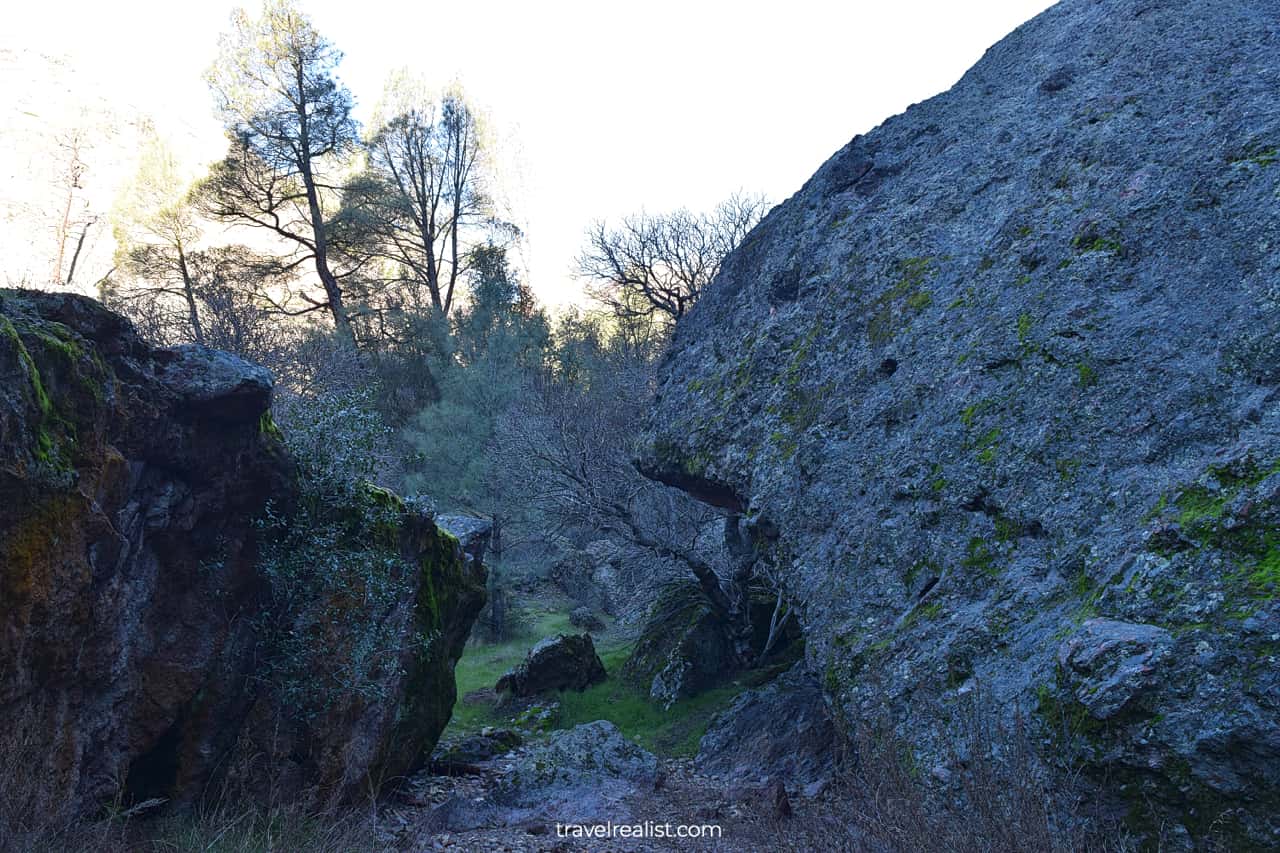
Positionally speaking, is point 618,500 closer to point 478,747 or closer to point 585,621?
point 478,747

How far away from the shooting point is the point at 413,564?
26.1 ft

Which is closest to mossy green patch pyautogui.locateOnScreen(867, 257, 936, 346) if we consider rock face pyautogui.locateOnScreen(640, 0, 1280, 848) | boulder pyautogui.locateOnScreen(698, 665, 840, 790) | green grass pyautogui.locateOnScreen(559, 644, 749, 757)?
rock face pyautogui.locateOnScreen(640, 0, 1280, 848)

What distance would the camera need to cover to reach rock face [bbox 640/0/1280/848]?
11.0ft

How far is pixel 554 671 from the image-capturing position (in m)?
12.5

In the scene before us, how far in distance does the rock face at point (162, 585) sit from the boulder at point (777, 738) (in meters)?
3.39

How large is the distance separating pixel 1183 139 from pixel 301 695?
7746mm

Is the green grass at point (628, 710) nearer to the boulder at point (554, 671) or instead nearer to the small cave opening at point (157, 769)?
the boulder at point (554, 671)

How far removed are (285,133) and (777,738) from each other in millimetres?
20438

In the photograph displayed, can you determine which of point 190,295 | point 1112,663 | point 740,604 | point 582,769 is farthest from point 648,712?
point 190,295

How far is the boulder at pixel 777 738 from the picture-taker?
288 inches

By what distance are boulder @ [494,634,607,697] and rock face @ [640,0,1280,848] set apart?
5631 mm

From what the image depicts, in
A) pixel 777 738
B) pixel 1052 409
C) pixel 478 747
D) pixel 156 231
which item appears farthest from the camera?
pixel 156 231

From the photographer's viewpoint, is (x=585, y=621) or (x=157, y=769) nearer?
(x=157, y=769)

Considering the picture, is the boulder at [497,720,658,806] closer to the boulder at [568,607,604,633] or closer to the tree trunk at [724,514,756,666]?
the tree trunk at [724,514,756,666]
